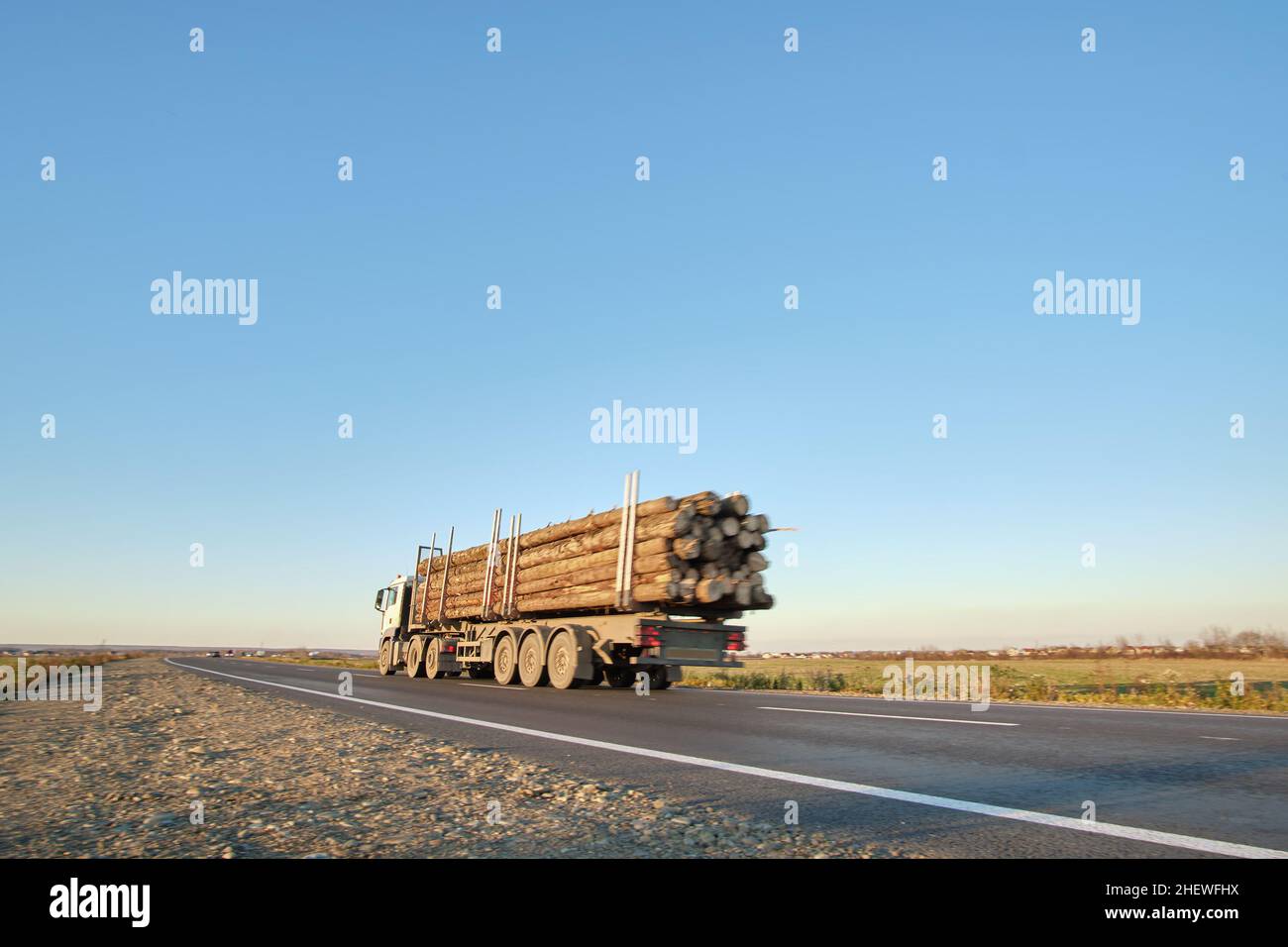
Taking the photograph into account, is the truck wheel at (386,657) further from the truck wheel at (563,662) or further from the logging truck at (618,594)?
the truck wheel at (563,662)

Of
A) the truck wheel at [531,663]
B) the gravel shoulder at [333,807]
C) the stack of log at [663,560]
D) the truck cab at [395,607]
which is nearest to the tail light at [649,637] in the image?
the stack of log at [663,560]

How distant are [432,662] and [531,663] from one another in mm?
7155

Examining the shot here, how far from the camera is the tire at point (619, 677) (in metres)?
16.8

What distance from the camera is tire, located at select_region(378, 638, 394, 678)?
2650 cm

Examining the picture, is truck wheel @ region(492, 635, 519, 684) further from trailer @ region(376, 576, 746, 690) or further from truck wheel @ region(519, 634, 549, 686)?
truck wheel @ region(519, 634, 549, 686)

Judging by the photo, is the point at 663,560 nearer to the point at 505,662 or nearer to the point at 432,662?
the point at 505,662

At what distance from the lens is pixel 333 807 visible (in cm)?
439

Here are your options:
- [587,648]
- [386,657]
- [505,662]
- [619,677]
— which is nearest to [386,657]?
[386,657]

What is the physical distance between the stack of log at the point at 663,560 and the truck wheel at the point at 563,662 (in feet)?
2.20

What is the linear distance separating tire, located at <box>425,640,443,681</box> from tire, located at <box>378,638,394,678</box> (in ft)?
12.5
